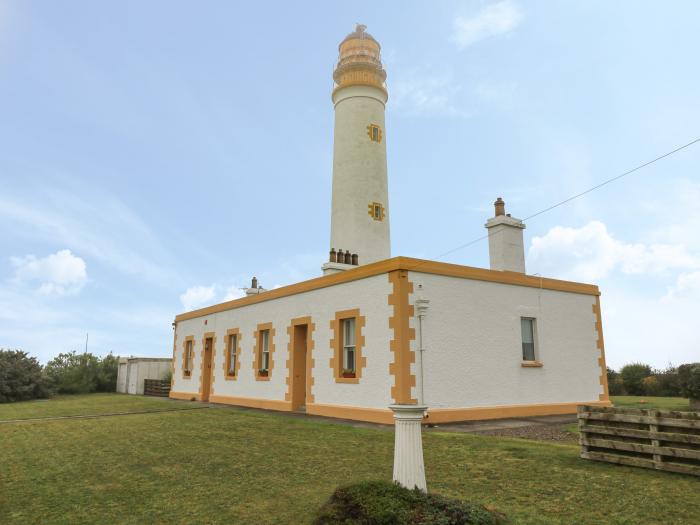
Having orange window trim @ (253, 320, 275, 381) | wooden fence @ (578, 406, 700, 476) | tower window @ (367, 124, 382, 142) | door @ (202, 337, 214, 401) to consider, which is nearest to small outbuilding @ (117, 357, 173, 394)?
door @ (202, 337, 214, 401)

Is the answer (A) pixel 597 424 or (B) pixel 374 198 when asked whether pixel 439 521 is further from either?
(B) pixel 374 198

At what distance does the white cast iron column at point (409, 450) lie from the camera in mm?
4875

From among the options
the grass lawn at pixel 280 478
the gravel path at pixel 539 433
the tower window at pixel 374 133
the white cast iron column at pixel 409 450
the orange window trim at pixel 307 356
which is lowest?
the grass lawn at pixel 280 478

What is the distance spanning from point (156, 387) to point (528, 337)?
67.6 feet

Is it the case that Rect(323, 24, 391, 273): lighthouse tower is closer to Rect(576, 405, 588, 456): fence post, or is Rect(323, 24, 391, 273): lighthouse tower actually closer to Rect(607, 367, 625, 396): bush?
Rect(607, 367, 625, 396): bush

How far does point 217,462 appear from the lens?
7.58m

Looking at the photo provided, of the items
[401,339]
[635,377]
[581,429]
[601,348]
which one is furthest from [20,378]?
[635,377]

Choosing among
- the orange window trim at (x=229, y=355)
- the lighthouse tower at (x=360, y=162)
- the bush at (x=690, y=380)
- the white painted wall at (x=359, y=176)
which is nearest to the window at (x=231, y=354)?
the orange window trim at (x=229, y=355)

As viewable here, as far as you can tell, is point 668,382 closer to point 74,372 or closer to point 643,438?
point 643,438

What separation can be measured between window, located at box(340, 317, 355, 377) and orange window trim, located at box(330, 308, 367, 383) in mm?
92

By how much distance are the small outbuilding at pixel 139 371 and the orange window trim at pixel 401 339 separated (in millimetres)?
21090

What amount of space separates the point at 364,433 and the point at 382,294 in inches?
146

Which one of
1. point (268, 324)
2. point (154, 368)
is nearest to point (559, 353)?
point (268, 324)

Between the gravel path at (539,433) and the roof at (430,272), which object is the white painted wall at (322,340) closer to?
the roof at (430,272)
